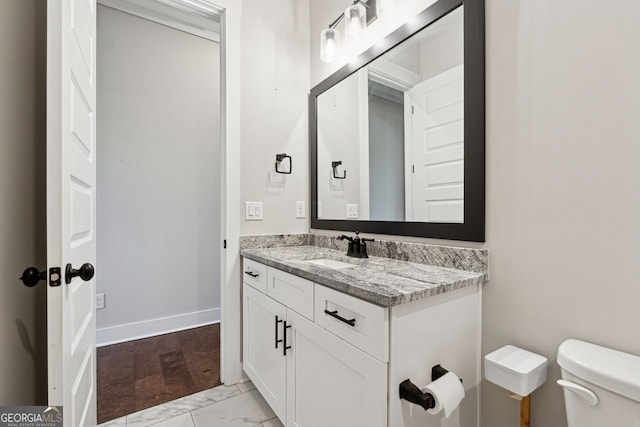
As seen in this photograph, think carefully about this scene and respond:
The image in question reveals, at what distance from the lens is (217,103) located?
9.15 ft

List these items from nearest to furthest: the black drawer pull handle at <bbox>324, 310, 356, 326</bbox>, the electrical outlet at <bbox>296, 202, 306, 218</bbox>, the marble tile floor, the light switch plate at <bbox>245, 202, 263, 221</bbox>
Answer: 1. the black drawer pull handle at <bbox>324, 310, 356, 326</bbox>
2. the marble tile floor
3. the light switch plate at <bbox>245, 202, 263, 221</bbox>
4. the electrical outlet at <bbox>296, 202, 306, 218</bbox>

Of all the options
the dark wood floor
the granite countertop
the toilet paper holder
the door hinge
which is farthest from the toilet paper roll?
the dark wood floor

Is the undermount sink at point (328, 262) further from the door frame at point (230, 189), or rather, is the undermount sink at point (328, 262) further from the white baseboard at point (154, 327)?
the white baseboard at point (154, 327)

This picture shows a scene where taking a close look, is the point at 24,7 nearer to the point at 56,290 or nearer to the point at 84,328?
the point at 56,290

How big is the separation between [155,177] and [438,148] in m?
2.35

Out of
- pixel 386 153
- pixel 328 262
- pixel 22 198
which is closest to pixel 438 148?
pixel 386 153

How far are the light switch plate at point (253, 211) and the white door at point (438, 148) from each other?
97 centimetres

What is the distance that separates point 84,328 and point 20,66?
91 centimetres

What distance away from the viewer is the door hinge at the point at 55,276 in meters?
0.73

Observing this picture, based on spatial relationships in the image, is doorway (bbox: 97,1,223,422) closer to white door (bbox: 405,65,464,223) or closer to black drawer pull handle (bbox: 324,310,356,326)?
black drawer pull handle (bbox: 324,310,356,326)

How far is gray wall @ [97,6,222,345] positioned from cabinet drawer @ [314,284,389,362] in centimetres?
204

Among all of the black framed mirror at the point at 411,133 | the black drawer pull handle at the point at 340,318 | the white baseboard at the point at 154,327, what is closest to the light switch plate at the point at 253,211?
the black framed mirror at the point at 411,133

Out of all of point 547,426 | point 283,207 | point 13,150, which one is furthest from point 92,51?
point 547,426

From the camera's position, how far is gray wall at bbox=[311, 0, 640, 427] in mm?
783
